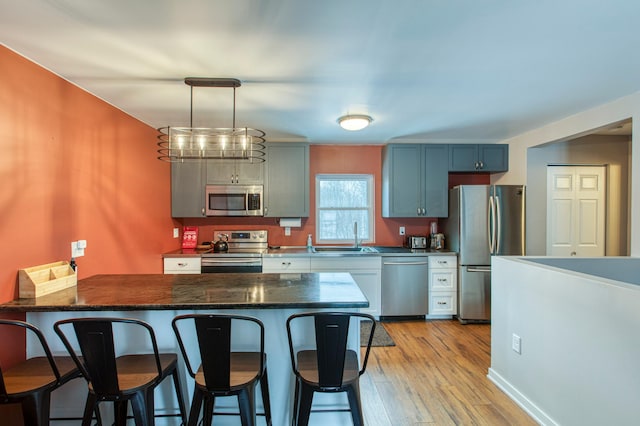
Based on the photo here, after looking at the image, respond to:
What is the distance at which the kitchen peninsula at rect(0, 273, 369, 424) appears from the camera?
1.63 m

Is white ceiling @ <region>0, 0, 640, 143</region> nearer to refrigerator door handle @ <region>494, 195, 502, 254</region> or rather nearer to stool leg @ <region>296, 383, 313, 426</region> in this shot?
refrigerator door handle @ <region>494, 195, 502, 254</region>

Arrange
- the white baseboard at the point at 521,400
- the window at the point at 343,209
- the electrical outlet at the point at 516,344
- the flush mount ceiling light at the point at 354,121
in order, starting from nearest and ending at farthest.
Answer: the white baseboard at the point at 521,400, the electrical outlet at the point at 516,344, the flush mount ceiling light at the point at 354,121, the window at the point at 343,209

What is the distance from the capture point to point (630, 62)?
6.38ft

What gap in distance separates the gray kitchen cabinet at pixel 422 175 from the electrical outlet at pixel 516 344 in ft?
6.48

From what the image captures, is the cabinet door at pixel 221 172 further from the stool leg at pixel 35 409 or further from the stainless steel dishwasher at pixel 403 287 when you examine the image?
the stool leg at pixel 35 409

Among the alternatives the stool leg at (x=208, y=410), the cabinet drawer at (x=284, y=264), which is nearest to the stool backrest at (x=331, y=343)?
the stool leg at (x=208, y=410)

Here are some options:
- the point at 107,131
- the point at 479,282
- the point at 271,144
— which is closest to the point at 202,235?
the point at 271,144

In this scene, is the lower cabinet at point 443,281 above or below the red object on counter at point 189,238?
below

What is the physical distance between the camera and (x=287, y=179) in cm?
396

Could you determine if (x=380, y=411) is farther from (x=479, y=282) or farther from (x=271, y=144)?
(x=271, y=144)

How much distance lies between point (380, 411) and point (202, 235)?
3157mm

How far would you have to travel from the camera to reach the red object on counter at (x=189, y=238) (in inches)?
161

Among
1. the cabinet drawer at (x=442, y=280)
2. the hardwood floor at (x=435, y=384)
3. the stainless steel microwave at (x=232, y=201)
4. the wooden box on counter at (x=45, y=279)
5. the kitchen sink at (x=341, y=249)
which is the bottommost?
the hardwood floor at (x=435, y=384)

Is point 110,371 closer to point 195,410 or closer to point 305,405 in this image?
point 195,410
